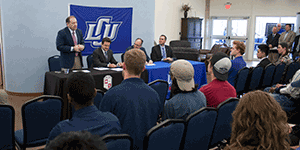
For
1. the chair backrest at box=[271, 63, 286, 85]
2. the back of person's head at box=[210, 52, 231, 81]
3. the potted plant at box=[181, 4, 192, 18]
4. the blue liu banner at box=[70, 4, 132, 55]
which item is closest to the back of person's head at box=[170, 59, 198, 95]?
the back of person's head at box=[210, 52, 231, 81]

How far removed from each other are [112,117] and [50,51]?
4587 mm

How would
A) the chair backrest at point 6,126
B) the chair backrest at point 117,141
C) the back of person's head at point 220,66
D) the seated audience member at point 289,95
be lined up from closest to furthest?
the chair backrest at point 117,141 < the chair backrest at point 6,126 < the back of person's head at point 220,66 < the seated audience member at point 289,95

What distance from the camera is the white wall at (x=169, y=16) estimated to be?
10.3 metres

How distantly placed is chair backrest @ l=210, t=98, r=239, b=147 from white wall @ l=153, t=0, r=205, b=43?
7.97 metres

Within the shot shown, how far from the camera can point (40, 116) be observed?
234 centimetres

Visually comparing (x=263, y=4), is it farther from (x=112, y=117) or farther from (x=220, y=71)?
(x=112, y=117)

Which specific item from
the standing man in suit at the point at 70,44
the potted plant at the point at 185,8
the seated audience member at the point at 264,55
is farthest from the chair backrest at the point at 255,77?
the potted plant at the point at 185,8

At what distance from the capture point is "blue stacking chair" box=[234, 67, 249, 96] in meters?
4.47

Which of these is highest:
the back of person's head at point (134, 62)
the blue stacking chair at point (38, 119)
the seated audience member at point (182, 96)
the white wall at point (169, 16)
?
the white wall at point (169, 16)

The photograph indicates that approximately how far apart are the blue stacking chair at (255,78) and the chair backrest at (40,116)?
3635mm

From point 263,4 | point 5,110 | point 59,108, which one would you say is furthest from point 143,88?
point 263,4

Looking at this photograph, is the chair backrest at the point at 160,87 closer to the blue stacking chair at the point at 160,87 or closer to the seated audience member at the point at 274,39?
the blue stacking chair at the point at 160,87

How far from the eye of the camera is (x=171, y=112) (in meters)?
2.10

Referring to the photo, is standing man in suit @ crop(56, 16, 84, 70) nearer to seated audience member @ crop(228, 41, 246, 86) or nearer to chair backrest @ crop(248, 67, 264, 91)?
seated audience member @ crop(228, 41, 246, 86)
